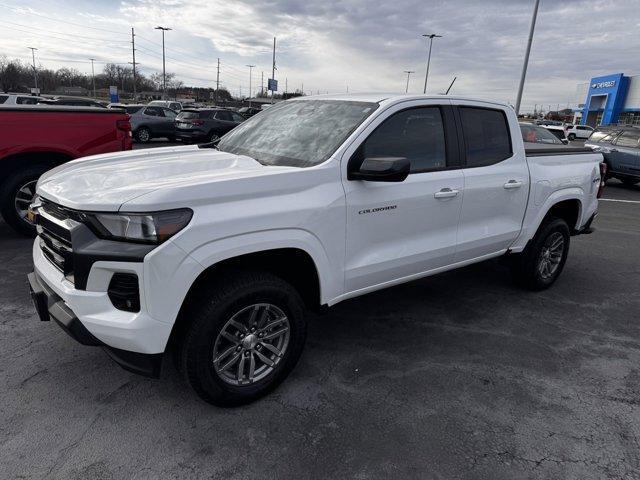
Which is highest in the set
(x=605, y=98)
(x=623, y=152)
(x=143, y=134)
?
(x=605, y=98)

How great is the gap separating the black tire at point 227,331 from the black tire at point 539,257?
9.17 feet

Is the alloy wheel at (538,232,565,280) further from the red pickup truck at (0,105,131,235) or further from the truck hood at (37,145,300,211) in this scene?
the red pickup truck at (0,105,131,235)

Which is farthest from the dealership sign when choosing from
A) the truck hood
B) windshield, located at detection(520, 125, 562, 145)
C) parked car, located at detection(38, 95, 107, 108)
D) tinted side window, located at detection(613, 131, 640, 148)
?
the truck hood

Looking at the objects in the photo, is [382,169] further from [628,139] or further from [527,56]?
[527,56]

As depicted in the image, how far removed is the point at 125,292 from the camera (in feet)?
7.70

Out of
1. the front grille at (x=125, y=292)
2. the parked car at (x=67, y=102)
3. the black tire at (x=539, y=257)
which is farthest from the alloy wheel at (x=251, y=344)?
the parked car at (x=67, y=102)

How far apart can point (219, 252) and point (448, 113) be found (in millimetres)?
2258

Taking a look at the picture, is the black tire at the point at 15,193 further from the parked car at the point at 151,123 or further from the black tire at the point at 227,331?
the parked car at the point at 151,123

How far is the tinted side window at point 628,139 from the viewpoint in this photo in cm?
1336

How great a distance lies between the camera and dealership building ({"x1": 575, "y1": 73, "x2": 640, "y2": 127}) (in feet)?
177

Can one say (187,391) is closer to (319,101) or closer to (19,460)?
(19,460)

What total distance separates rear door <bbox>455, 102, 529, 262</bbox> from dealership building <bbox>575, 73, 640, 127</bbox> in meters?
59.7

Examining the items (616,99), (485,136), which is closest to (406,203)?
(485,136)

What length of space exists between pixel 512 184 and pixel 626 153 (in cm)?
1171
